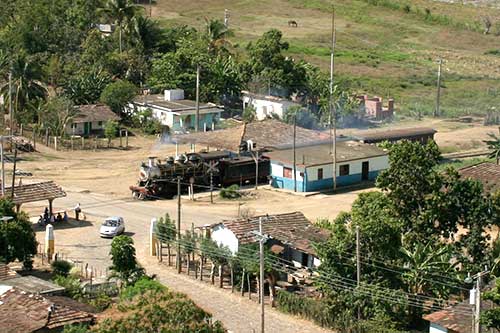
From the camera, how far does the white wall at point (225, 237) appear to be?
42312 mm

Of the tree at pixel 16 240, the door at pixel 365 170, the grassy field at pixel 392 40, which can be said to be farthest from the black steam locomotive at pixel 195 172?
the grassy field at pixel 392 40

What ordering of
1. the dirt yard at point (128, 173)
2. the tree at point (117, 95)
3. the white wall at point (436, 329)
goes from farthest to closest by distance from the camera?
the tree at point (117, 95)
the dirt yard at point (128, 173)
the white wall at point (436, 329)

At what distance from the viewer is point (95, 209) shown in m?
53.3

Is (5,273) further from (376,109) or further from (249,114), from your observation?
(376,109)

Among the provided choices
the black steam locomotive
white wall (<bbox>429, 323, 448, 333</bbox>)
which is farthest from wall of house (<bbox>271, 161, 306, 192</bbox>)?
white wall (<bbox>429, 323, 448, 333</bbox>)

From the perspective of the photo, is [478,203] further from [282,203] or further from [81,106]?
[81,106]

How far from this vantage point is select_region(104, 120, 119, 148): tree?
226 feet

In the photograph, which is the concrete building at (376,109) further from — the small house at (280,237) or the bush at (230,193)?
the small house at (280,237)

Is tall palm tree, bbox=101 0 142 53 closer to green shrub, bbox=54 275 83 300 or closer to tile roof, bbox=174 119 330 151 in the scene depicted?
tile roof, bbox=174 119 330 151

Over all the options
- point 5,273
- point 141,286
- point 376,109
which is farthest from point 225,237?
point 376,109

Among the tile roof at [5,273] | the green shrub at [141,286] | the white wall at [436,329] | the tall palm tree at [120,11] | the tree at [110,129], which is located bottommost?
the white wall at [436,329]

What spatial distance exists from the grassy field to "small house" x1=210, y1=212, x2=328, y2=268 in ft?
142

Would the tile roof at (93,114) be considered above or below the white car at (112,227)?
above

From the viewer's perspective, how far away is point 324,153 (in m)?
61.0
